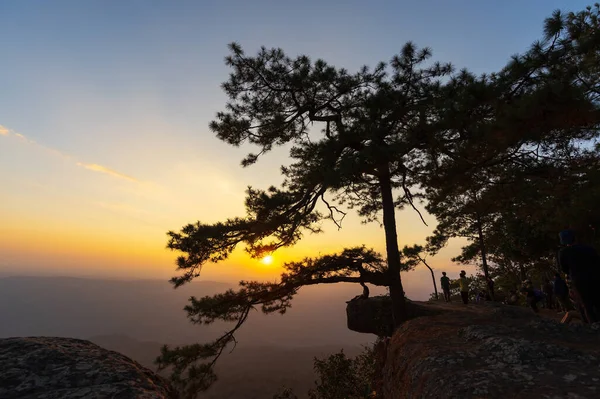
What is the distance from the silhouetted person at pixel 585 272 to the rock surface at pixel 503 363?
0.52m

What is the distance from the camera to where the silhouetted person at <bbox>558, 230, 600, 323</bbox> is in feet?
16.3

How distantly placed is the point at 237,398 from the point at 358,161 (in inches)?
4966

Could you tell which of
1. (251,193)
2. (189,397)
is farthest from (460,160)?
(189,397)

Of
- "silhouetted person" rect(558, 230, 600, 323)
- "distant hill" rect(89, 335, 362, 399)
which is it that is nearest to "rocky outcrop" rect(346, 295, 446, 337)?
"silhouetted person" rect(558, 230, 600, 323)

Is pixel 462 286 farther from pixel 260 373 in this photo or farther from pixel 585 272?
pixel 260 373

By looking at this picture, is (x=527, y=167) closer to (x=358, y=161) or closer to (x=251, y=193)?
(x=358, y=161)

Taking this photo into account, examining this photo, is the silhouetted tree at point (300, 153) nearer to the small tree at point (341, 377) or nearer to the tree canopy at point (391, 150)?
the tree canopy at point (391, 150)

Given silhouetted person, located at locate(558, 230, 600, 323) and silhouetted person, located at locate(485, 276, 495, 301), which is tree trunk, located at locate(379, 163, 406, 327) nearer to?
silhouetted person, located at locate(558, 230, 600, 323)

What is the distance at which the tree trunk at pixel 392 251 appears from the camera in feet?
31.0

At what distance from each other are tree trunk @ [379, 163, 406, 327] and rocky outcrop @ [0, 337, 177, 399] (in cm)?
767

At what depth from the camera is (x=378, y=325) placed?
1362 centimetres

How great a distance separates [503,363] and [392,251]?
5849 millimetres

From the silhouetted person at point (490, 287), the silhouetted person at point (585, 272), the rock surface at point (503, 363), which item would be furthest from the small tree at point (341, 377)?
the silhouetted person at point (585, 272)

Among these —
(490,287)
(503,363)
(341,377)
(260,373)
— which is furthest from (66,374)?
(260,373)
